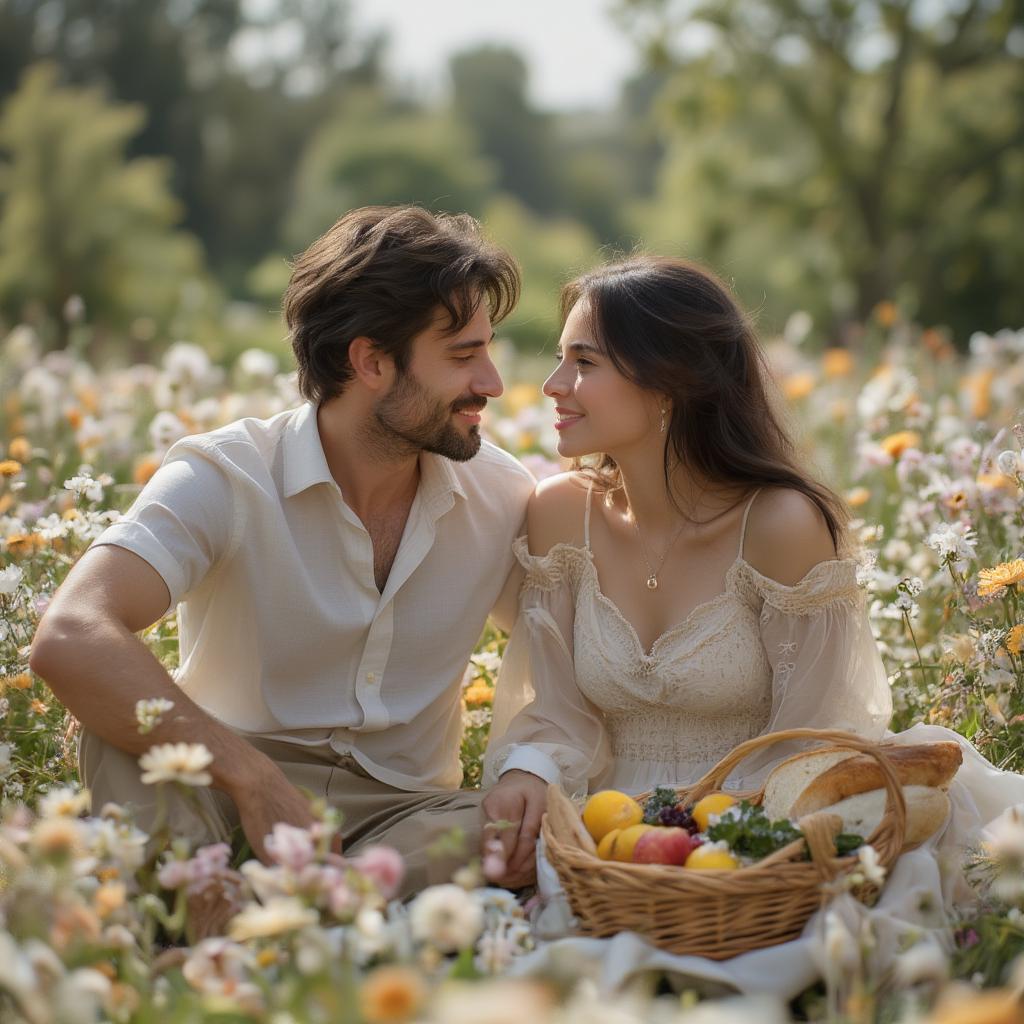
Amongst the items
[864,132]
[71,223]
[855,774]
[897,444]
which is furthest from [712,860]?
[864,132]

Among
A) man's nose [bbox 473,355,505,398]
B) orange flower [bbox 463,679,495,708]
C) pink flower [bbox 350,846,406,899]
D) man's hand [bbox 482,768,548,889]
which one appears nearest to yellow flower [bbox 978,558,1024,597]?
man's hand [bbox 482,768,548,889]

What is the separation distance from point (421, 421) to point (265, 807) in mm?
1089

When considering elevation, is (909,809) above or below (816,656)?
below

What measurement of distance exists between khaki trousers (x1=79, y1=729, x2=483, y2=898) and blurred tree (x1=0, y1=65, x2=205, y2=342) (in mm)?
16739

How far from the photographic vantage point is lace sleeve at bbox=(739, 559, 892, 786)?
10.5ft

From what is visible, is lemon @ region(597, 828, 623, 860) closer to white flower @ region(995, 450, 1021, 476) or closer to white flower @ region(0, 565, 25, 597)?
white flower @ region(995, 450, 1021, 476)

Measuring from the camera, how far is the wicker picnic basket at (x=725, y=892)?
2432 mm

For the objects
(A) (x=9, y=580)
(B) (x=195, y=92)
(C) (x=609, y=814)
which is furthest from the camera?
(B) (x=195, y=92)

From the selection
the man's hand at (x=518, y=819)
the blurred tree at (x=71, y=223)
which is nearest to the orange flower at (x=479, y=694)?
the man's hand at (x=518, y=819)

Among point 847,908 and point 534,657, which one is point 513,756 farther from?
point 847,908

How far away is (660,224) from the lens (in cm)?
2556

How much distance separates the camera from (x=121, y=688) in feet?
9.10

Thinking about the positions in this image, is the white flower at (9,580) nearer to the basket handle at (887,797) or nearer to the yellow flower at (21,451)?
the yellow flower at (21,451)

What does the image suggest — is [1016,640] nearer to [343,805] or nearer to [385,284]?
[343,805]
